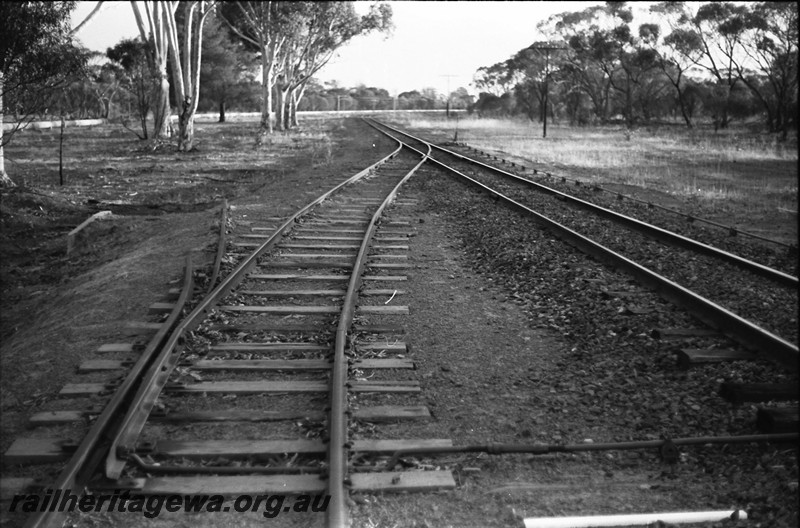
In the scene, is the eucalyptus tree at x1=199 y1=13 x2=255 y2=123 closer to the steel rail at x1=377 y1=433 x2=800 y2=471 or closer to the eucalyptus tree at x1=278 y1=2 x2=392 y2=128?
the eucalyptus tree at x1=278 y1=2 x2=392 y2=128

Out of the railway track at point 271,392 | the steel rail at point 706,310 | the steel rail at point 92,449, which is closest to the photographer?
the steel rail at point 92,449

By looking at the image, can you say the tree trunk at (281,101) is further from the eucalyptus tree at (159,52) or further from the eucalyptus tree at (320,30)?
the eucalyptus tree at (159,52)

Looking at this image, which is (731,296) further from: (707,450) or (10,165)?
(10,165)

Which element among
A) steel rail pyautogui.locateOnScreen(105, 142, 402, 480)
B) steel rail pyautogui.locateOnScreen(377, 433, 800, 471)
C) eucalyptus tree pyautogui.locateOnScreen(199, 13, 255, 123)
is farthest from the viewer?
eucalyptus tree pyautogui.locateOnScreen(199, 13, 255, 123)

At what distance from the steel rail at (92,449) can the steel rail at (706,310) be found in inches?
177

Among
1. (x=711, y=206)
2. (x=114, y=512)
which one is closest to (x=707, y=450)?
(x=114, y=512)

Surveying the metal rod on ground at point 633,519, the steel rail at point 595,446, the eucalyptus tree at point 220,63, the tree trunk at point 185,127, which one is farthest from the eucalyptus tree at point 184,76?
the eucalyptus tree at point 220,63

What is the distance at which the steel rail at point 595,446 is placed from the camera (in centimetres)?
414

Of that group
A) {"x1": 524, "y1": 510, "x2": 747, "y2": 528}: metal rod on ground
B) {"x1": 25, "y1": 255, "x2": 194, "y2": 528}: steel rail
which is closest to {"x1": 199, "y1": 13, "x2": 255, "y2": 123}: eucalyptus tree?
{"x1": 25, "y1": 255, "x2": 194, "y2": 528}: steel rail

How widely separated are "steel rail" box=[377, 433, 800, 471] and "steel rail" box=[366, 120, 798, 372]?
1.08 m

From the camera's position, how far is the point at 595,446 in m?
4.22

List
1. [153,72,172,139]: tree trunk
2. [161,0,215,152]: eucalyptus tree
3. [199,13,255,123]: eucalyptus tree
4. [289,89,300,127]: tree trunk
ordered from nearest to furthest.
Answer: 1. [161,0,215,152]: eucalyptus tree
2. [153,72,172,139]: tree trunk
3. [289,89,300,127]: tree trunk
4. [199,13,255,123]: eucalyptus tree

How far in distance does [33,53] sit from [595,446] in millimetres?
14420

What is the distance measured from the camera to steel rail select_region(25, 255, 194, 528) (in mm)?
3383
